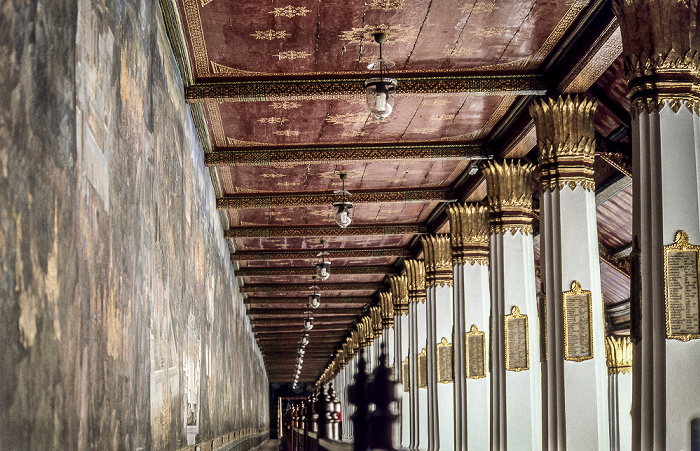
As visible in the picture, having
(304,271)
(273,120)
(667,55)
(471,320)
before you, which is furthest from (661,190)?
(304,271)

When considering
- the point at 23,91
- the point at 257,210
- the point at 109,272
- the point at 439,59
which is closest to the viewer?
the point at 23,91

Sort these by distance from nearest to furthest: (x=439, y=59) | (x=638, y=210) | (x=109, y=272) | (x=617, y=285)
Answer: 1. (x=109, y=272)
2. (x=638, y=210)
3. (x=439, y=59)
4. (x=617, y=285)

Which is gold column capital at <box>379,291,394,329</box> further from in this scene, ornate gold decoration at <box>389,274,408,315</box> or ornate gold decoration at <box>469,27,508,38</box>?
ornate gold decoration at <box>469,27,508,38</box>

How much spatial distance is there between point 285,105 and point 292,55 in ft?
6.68

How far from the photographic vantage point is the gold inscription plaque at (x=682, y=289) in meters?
7.92

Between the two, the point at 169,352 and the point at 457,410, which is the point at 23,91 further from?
the point at 457,410

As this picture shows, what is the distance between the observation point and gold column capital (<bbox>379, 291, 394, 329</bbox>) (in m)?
29.9

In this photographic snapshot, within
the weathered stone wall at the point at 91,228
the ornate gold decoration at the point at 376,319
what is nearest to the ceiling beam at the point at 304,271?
the ornate gold decoration at the point at 376,319

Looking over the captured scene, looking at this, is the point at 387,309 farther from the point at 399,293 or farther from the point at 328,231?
the point at 328,231

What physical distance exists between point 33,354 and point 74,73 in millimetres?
1878

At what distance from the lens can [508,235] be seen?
1464 cm

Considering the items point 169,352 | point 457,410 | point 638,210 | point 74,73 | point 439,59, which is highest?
point 439,59

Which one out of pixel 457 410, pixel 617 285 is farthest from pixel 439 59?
pixel 617 285

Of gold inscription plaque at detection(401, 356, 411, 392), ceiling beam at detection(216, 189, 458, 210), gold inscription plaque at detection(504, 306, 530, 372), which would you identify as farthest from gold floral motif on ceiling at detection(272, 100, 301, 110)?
gold inscription plaque at detection(401, 356, 411, 392)
